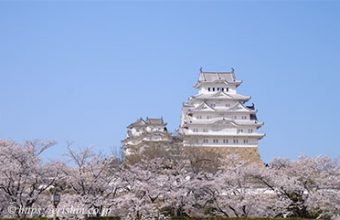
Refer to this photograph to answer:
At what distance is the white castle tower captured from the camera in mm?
53000

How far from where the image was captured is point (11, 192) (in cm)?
2577

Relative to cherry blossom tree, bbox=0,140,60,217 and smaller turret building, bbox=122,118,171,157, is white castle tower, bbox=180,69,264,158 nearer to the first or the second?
smaller turret building, bbox=122,118,171,157

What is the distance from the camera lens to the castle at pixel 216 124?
52.8 m

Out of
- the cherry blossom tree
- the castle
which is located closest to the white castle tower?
the castle

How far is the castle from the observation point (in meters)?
52.8

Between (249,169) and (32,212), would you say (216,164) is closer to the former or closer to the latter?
(249,169)

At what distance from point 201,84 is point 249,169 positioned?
1173 inches

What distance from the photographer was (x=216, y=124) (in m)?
53.3

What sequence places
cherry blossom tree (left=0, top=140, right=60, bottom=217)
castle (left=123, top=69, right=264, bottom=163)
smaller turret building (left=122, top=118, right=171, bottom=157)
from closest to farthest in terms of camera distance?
cherry blossom tree (left=0, top=140, right=60, bottom=217) → castle (left=123, top=69, right=264, bottom=163) → smaller turret building (left=122, top=118, right=171, bottom=157)

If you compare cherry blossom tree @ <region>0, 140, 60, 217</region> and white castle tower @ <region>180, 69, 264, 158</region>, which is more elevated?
white castle tower @ <region>180, 69, 264, 158</region>

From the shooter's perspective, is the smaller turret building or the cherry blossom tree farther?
the smaller turret building

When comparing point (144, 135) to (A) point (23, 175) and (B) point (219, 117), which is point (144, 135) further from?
(A) point (23, 175)

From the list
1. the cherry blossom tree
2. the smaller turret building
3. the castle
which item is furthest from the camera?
the smaller turret building

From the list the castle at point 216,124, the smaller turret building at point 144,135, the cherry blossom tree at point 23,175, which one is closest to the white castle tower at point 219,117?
the castle at point 216,124
